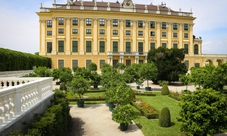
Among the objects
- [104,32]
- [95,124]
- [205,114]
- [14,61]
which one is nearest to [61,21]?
[104,32]

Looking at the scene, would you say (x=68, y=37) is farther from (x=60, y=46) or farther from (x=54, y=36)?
(x=54, y=36)

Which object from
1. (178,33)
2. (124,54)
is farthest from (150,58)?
(178,33)

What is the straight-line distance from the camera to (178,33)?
5153 centimetres

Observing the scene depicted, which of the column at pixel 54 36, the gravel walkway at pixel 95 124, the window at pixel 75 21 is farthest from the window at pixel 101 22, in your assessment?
the gravel walkway at pixel 95 124

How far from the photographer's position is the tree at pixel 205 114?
853 cm

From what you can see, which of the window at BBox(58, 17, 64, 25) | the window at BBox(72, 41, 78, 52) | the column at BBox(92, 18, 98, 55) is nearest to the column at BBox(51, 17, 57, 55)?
the window at BBox(58, 17, 64, 25)

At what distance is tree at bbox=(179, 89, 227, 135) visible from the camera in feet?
28.0

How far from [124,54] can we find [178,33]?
18340 mm

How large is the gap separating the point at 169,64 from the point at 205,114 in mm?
23092

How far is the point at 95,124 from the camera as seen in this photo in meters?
11.7

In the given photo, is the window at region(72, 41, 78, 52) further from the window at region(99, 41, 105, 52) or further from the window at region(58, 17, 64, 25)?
the window at region(99, 41, 105, 52)

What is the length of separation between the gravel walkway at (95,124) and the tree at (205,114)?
2.97 metres

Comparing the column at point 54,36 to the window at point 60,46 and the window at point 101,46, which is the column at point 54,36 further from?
the window at point 101,46

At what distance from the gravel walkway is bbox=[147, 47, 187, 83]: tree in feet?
60.2
